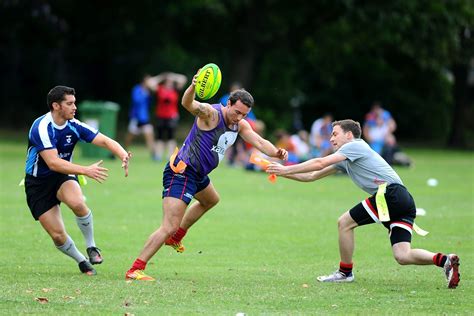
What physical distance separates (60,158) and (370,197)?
3402 millimetres

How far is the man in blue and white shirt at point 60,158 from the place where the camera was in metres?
10.3

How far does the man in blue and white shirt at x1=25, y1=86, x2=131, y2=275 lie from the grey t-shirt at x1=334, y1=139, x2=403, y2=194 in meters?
2.42

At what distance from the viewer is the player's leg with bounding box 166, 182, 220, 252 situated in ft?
36.1

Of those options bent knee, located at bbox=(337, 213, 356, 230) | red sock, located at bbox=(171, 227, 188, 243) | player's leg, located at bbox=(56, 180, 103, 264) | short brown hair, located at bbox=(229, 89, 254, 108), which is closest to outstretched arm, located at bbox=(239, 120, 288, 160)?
short brown hair, located at bbox=(229, 89, 254, 108)

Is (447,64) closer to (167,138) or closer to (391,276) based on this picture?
(167,138)

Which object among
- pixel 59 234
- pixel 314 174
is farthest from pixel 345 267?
pixel 59 234

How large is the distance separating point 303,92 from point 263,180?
23.9 meters

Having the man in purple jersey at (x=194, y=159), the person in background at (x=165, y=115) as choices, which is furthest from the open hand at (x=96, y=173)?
the person in background at (x=165, y=115)

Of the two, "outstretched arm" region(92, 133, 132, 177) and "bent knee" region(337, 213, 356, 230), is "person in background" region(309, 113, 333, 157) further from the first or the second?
"outstretched arm" region(92, 133, 132, 177)

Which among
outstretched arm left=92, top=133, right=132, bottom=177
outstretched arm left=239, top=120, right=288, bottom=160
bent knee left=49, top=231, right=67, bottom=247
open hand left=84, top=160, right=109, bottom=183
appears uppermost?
outstretched arm left=239, top=120, right=288, bottom=160

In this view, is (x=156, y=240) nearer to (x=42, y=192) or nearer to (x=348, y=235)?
(x=42, y=192)

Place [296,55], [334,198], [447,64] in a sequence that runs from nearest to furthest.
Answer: [334,198] < [447,64] < [296,55]

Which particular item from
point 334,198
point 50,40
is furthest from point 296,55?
point 334,198

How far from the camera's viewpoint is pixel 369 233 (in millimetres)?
14883
